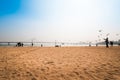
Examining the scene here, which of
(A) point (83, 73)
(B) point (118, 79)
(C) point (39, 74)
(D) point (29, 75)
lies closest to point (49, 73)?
(C) point (39, 74)

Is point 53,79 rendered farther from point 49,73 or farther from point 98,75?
point 98,75

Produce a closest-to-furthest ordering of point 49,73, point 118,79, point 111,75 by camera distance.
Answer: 1. point 118,79
2. point 111,75
3. point 49,73

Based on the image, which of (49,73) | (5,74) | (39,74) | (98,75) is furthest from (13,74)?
(98,75)

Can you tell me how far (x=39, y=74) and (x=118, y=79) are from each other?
3.98 m

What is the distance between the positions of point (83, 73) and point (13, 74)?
380 cm

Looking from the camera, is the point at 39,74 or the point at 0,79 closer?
the point at 0,79

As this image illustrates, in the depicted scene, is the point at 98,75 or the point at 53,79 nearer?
the point at 53,79

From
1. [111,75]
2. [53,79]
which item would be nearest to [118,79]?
[111,75]

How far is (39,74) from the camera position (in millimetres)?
7387

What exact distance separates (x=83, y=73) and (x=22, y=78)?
10.6ft

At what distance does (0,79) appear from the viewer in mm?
6594

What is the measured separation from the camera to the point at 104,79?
6.50 m

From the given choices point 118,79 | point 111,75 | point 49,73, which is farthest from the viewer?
point 49,73

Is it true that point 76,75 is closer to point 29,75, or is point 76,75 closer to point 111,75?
point 111,75
